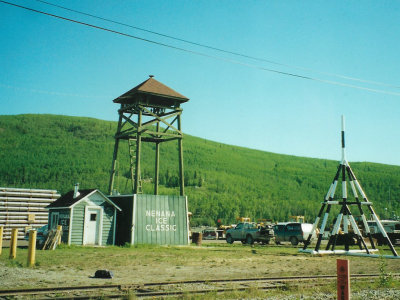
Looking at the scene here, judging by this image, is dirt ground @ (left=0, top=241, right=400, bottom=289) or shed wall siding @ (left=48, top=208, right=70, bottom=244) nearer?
dirt ground @ (left=0, top=241, right=400, bottom=289)

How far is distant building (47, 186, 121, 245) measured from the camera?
2473 cm

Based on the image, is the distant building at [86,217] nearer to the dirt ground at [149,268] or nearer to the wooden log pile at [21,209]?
the dirt ground at [149,268]

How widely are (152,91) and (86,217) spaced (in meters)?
8.87

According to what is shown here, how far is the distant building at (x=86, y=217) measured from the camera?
81.1ft

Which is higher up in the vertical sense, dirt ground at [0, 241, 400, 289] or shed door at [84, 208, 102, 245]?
shed door at [84, 208, 102, 245]

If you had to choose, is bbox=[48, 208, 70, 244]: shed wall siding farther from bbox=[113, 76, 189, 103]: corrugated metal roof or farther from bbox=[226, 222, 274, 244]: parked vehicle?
bbox=[226, 222, 274, 244]: parked vehicle

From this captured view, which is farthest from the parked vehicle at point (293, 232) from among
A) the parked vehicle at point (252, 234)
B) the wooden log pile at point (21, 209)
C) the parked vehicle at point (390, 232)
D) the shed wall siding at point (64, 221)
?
the wooden log pile at point (21, 209)

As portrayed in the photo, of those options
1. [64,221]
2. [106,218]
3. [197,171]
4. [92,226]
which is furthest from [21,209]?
[197,171]

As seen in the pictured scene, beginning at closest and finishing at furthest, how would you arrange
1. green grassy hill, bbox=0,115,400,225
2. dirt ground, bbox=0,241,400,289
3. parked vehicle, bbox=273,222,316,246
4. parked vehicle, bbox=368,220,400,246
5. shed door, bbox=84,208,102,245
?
dirt ground, bbox=0,241,400,289 → shed door, bbox=84,208,102,245 → parked vehicle, bbox=273,222,316,246 → parked vehicle, bbox=368,220,400,246 → green grassy hill, bbox=0,115,400,225

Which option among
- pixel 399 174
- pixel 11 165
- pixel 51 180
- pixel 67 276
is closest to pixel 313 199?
pixel 399 174

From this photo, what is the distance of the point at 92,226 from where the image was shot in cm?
2559

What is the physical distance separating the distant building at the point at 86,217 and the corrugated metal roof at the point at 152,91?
6532mm

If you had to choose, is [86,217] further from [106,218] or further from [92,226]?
[106,218]

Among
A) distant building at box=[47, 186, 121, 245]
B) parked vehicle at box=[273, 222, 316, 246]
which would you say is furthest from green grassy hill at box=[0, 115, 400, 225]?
distant building at box=[47, 186, 121, 245]
